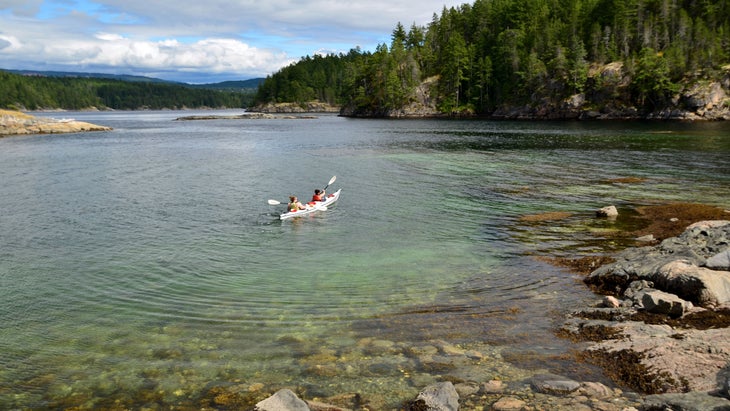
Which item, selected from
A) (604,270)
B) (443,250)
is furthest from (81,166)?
(604,270)

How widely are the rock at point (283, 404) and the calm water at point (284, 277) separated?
1371 mm

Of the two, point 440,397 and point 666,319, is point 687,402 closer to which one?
point 440,397

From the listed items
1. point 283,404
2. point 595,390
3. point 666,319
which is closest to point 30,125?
point 283,404

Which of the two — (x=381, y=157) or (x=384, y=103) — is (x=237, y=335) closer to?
(x=381, y=157)

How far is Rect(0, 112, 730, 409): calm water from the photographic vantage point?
40.4 feet

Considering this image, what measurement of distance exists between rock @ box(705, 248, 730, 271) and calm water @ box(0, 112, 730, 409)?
4.57 m

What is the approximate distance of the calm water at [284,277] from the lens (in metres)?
12.3

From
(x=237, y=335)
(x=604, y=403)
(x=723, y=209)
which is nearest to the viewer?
(x=604, y=403)

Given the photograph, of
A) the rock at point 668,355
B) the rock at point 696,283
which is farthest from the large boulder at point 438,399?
the rock at point 696,283

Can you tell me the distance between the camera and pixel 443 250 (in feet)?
76.1

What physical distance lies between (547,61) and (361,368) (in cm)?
15946

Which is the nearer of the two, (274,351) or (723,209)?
(274,351)

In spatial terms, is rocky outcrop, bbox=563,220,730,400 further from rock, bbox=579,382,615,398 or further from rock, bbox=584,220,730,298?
Answer: rock, bbox=579,382,615,398

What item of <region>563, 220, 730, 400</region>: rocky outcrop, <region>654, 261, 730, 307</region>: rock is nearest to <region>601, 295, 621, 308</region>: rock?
<region>563, 220, 730, 400</region>: rocky outcrop
